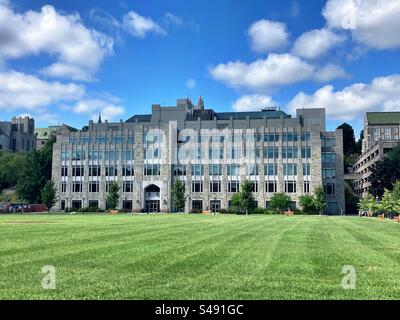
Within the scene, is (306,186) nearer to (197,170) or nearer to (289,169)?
(289,169)

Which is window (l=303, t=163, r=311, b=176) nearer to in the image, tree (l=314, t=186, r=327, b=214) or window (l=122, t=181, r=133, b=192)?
tree (l=314, t=186, r=327, b=214)

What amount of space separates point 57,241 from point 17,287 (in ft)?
33.7

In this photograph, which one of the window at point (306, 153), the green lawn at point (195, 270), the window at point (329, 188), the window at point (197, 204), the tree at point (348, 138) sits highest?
the tree at point (348, 138)

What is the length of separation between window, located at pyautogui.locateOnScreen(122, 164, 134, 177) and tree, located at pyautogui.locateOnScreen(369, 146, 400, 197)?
54.3 meters

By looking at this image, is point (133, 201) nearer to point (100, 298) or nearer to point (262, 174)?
point (262, 174)

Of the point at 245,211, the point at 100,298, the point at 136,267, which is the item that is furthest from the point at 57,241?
the point at 245,211

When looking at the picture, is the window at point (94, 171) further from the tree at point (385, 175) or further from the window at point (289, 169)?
the tree at point (385, 175)

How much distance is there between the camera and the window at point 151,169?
10344cm

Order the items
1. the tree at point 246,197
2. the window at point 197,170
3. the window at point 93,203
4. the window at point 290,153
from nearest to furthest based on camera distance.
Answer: the tree at point 246,197
the window at point 290,153
the window at point 197,170
the window at point 93,203

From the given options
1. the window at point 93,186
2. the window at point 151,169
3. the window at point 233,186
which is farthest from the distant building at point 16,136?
the window at point 233,186

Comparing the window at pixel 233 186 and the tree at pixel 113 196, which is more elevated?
the window at pixel 233 186

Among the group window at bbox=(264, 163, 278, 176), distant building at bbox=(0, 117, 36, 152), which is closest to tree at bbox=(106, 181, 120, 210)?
window at bbox=(264, 163, 278, 176)

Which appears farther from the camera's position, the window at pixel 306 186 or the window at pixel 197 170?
the window at pixel 197 170

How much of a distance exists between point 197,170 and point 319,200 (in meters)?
27.9
